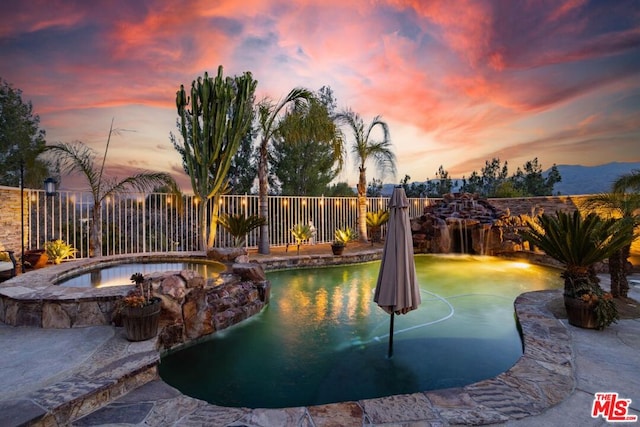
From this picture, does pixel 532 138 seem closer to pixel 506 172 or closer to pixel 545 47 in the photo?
pixel 545 47

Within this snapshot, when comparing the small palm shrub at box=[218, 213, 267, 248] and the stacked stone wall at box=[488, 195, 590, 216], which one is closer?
the small palm shrub at box=[218, 213, 267, 248]

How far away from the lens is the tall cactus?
314 inches

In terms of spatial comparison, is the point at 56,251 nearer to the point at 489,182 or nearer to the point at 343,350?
the point at 343,350

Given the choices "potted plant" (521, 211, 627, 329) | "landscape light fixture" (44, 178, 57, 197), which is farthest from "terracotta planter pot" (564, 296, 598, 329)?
"landscape light fixture" (44, 178, 57, 197)

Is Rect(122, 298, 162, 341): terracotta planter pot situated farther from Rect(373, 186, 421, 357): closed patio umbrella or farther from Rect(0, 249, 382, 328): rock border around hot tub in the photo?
Rect(373, 186, 421, 357): closed patio umbrella

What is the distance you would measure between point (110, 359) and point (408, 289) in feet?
9.92

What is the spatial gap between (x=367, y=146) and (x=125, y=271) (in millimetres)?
8934

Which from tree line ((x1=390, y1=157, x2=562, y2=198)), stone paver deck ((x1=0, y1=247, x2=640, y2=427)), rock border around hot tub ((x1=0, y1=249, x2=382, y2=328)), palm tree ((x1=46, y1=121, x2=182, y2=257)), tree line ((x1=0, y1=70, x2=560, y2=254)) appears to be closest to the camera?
stone paver deck ((x1=0, y1=247, x2=640, y2=427))

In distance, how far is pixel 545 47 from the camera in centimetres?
991

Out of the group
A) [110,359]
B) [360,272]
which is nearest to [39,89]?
[110,359]

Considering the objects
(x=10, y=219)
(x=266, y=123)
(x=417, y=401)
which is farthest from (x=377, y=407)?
(x=10, y=219)

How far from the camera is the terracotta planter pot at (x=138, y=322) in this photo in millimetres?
3021

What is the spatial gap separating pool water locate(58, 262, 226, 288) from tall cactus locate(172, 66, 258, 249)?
1.90 metres

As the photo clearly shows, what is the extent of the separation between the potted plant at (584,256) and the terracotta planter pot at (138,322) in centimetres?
505
